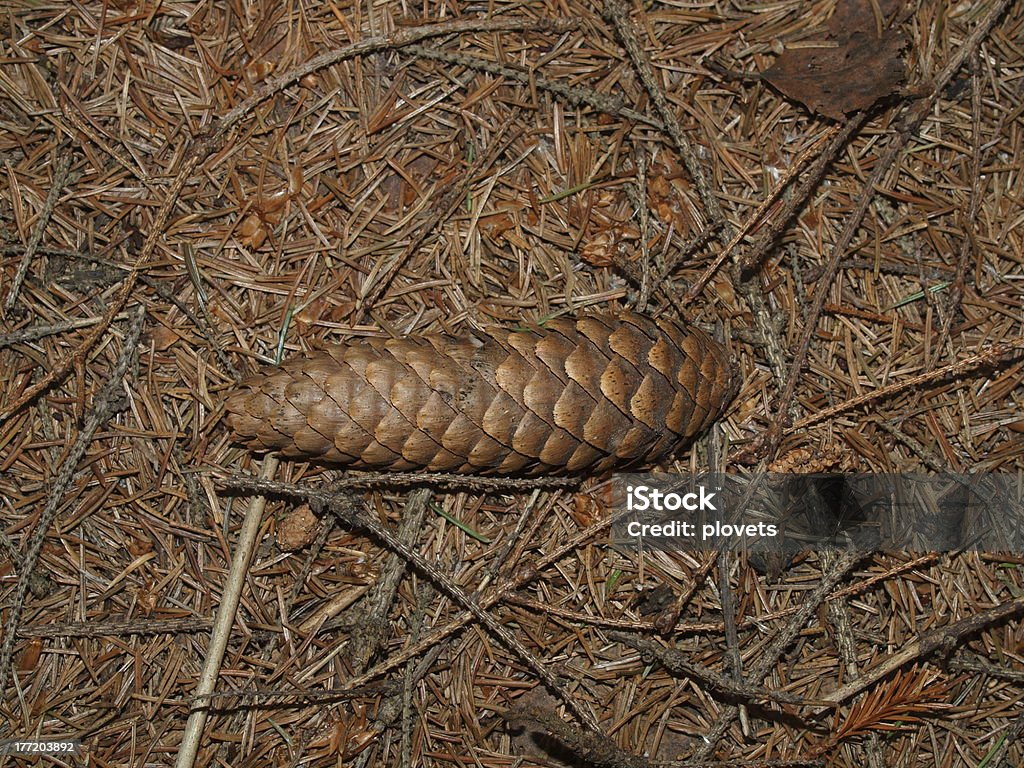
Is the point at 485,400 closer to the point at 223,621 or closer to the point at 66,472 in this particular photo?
the point at 223,621

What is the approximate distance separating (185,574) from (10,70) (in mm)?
1279

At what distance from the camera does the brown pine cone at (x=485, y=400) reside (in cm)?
158

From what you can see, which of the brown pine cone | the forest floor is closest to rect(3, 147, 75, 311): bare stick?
the forest floor

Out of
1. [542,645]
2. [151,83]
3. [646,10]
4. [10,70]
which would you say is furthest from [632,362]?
[10,70]

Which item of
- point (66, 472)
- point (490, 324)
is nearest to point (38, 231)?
point (66, 472)

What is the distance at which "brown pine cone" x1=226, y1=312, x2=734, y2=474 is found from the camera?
1.58m

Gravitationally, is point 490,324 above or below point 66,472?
above

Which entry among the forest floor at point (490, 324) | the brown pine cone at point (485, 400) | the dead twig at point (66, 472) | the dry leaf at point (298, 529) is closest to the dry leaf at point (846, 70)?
the forest floor at point (490, 324)

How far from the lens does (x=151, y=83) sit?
6.00 ft
